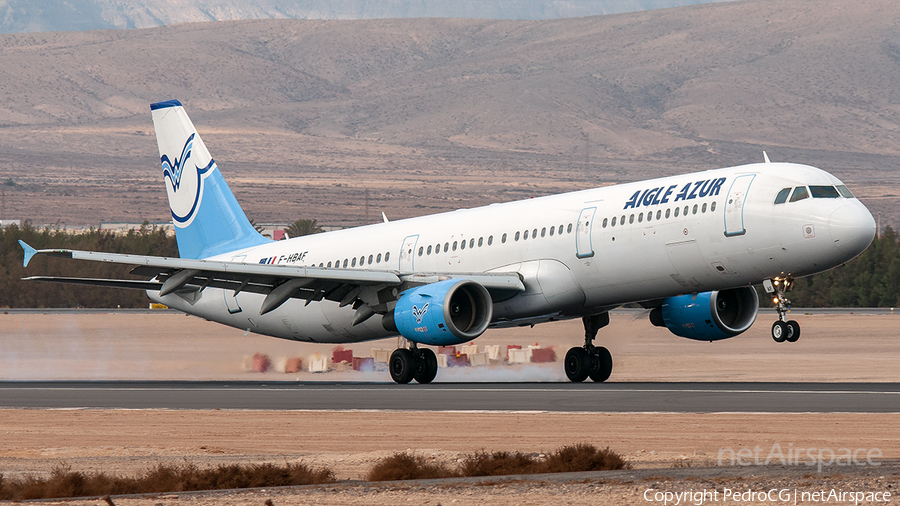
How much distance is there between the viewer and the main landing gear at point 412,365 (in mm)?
35719

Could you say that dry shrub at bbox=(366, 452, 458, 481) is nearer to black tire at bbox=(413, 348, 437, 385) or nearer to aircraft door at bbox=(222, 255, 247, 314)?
black tire at bbox=(413, 348, 437, 385)

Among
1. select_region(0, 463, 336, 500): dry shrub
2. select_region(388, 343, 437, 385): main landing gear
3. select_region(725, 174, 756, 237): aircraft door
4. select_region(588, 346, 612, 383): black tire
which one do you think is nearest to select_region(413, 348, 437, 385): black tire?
select_region(388, 343, 437, 385): main landing gear

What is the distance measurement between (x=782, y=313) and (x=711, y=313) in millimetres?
5898

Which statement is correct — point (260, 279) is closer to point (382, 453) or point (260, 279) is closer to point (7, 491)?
point (382, 453)

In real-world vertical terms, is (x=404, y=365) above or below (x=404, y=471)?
above

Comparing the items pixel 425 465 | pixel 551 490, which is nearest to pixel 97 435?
pixel 425 465

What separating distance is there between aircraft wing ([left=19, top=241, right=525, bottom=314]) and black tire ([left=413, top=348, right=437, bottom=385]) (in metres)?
1.76

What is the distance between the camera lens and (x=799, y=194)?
30.6 m

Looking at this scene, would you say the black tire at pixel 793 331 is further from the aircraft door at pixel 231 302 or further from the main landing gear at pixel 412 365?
the aircraft door at pixel 231 302

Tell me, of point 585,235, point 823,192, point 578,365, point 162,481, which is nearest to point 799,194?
point 823,192

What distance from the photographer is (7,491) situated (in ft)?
54.1

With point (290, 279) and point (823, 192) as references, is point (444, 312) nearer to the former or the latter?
point (290, 279)

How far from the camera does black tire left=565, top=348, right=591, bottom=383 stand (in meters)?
37.6

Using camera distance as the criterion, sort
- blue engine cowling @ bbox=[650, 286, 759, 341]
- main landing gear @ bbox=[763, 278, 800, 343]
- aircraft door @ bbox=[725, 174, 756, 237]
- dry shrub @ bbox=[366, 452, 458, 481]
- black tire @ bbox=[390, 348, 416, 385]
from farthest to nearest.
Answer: blue engine cowling @ bbox=[650, 286, 759, 341], black tire @ bbox=[390, 348, 416, 385], aircraft door @ bbox=[725, 174, 756, 237], main landing gear @ bbox=[763, 278, 800, 343], dry shrub @ bbox=[366, 452, 458, 481]
